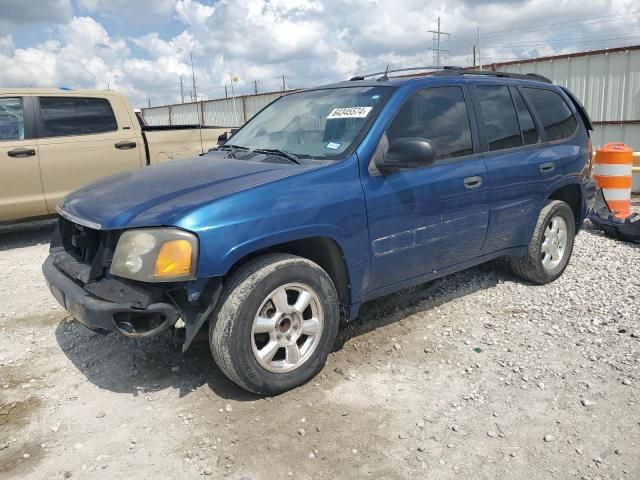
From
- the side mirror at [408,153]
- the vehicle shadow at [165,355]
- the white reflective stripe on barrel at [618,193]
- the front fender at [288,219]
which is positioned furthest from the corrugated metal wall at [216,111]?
the front fender at [288,219]

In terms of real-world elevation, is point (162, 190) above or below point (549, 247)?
above

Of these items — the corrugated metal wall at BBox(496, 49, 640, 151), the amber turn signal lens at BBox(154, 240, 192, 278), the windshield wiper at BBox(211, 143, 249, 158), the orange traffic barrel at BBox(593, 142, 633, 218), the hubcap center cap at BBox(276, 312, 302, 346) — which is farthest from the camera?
the corrugated metal wall at BBox(496, 49, 640, 151)

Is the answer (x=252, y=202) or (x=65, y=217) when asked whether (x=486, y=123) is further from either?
(x=65, y=217)

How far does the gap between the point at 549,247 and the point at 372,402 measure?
2.66 meters

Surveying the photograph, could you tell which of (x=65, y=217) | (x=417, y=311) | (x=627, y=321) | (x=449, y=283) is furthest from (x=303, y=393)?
(x=627, y=321)

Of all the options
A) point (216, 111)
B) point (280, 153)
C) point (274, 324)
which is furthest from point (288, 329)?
point (216, 111)

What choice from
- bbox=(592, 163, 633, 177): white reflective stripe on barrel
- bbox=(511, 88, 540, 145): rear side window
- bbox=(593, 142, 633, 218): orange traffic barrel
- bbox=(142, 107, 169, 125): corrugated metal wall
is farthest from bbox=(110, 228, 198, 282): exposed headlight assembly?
bbox=(142, 107, 169, 125): corrugated metal wall

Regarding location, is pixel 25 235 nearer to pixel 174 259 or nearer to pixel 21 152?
pixel 21 152

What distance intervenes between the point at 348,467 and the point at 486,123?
281cm

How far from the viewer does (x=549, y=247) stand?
5.00 meters

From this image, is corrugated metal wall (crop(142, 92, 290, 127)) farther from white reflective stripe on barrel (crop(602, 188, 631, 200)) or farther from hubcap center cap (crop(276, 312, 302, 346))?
hubcap center cap (crop(276, 312, 302, 346))

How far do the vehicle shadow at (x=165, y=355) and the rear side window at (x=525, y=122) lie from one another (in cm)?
138

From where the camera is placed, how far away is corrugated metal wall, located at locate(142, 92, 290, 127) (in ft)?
65.4

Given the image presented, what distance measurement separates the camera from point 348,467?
2.64 m
